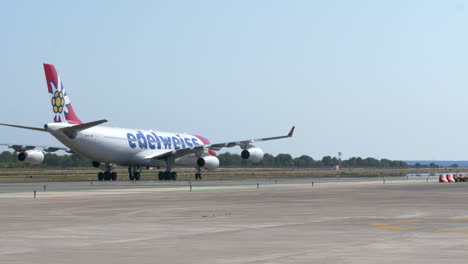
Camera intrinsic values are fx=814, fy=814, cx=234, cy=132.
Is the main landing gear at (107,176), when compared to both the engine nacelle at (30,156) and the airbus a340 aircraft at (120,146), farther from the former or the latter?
the engine nacelle at (30,156)

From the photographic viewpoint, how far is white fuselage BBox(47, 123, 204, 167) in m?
68.6

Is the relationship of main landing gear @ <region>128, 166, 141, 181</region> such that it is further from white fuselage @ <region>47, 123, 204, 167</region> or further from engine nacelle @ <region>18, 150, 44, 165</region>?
engine nacelle @ <region>18, 150, 44, 165</region>

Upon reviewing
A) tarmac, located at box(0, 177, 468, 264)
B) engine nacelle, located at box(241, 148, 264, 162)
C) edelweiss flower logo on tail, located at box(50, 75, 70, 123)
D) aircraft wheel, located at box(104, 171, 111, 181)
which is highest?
edelweiss flower logo on tail, located at box(50, 75, 70, 123)

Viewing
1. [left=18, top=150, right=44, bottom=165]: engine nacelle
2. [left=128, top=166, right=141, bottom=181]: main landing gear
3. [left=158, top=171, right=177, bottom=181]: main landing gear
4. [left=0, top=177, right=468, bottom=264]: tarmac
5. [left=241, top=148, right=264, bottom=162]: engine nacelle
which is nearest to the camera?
[left=0, top=177, right=468, bottom=264]: tarmac

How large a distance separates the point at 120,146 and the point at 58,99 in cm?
728

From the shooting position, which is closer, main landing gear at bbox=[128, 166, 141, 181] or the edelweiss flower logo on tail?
the edelweiss flower logo on tail

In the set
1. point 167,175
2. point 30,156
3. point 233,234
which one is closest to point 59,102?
point 30,156

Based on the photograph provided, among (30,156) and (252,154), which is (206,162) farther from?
(30,156)

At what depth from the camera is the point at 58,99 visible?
6912 cm

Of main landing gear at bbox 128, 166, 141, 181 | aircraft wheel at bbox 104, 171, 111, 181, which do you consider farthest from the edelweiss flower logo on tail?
main landing gear at bbox 128, 166, 141, 181

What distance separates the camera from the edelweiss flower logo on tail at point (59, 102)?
68438mm

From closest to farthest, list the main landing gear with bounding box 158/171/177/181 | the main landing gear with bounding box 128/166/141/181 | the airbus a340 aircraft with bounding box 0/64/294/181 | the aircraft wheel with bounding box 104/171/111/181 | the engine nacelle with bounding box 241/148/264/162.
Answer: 1. the airbus a340 aircraft with bounding box 0/64/294/181
2. the aircraft wheel with bounding box 104/171/111/181
3. the main landing gear with bounding box 158/171/177/181
4. the main landing gear with bounding box 128/166/141/181
5. the engine nacelle with bounding box 241/148/264/162

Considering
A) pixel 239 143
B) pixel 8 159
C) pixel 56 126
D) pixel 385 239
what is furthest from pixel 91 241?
pixel 8 159

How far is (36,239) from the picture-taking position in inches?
736
